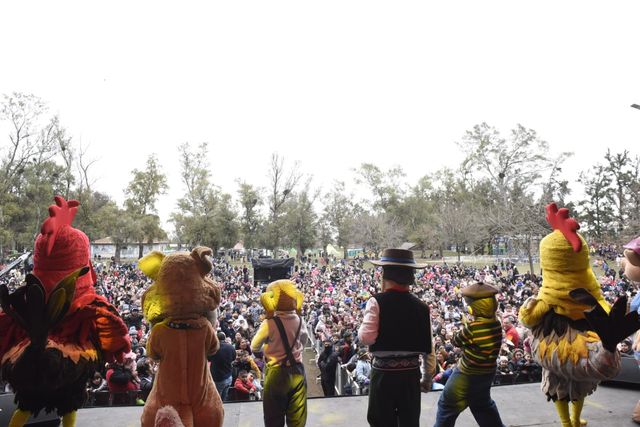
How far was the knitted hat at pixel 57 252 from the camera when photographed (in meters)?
2.71

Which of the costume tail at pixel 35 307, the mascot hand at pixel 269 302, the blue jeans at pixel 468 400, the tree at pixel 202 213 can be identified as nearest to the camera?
the costume tail at pixel 35 307

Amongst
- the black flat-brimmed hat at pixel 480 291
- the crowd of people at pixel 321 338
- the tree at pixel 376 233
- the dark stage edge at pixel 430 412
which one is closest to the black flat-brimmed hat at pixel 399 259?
the black flat-brimmed hat at pixel 480 291

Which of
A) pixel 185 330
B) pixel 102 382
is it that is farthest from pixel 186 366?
pixel 102 382

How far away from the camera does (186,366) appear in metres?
2.55

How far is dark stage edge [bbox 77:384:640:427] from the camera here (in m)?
3.62

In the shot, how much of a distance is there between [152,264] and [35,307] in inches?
25.4

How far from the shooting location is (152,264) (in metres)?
2.82

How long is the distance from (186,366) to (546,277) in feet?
8.19

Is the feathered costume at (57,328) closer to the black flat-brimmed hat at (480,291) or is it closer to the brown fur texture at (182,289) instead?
the brown fur texture at (182,289)

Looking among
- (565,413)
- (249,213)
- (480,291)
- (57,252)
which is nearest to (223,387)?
(57,252)

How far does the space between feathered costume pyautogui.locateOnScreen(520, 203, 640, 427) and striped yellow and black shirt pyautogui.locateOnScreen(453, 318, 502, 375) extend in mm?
330

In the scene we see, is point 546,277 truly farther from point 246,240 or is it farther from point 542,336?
point 246,240

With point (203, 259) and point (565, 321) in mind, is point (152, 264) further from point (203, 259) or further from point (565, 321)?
point (565, 321)

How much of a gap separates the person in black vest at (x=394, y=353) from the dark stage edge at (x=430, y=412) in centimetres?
87
